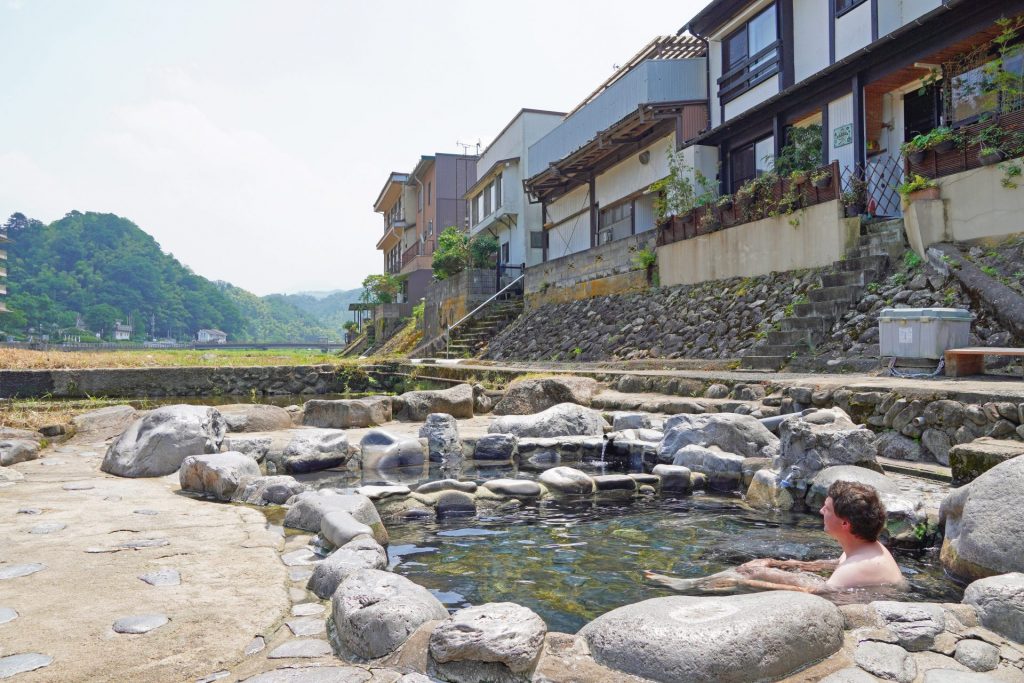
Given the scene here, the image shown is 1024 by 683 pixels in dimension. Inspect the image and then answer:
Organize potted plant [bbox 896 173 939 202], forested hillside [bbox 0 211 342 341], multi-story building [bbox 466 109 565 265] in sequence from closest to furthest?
1. potted plant [bbox 896 173 939 202]
2. multi-story building [bbox 466 109 565 265]
3. forested hillside [bbox 0 211 342 341]

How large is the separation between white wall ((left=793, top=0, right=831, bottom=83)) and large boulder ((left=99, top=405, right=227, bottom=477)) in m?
13.3

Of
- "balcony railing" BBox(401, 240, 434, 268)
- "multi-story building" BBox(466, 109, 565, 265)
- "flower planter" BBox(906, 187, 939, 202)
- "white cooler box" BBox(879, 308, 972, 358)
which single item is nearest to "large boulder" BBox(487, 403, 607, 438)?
"white cooler box" BBox(879, 308, 972, 358)

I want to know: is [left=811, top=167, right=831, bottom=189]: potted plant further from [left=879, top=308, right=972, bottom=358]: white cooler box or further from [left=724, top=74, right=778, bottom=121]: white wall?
[left=724, top=74, right=778, bottom=121]: white wall

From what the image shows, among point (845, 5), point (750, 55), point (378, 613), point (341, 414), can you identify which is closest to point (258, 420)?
point (341, 414)

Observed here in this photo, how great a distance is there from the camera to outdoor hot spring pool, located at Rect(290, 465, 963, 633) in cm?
337

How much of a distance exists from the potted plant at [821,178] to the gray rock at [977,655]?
9.89 m

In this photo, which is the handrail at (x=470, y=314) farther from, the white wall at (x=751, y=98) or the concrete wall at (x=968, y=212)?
the concrete wall at (x=968, y=212)

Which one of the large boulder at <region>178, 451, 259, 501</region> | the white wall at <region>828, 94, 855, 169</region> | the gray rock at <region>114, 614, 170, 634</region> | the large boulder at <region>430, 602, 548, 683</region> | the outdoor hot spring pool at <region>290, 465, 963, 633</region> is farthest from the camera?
the white wall at <region>828, 94, 855, 169</region>

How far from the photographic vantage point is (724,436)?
6.36m

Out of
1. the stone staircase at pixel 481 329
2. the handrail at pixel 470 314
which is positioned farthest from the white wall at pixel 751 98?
the stone staircase at pixel 481 329

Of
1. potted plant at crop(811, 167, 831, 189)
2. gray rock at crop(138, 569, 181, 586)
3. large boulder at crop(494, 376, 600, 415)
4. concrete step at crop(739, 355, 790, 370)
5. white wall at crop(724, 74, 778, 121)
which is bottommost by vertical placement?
gray rock at crop(138, 569, 181, 586)

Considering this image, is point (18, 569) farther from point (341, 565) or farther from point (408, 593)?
point (408, 593)

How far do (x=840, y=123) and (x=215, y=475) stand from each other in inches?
507

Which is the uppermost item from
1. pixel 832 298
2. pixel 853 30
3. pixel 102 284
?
pixel 102 284
